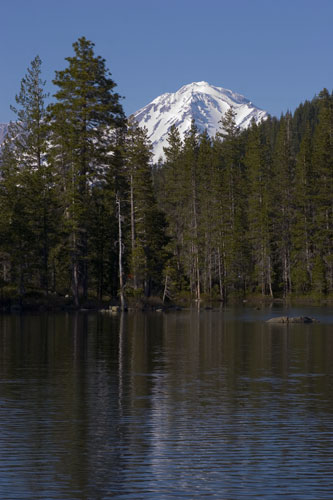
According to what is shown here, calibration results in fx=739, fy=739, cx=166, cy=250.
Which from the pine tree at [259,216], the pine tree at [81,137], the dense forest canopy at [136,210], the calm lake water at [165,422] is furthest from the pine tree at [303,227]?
the calm lake water at [165,422]

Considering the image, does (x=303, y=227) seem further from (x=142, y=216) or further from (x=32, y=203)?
(x=32, y=203)

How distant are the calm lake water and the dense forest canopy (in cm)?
3483

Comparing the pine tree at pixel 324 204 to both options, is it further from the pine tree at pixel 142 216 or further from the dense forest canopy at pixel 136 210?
the pine tree at pixel 142 216

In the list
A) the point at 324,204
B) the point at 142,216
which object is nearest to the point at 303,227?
the point at 324,204

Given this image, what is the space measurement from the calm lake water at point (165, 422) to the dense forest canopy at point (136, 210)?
34825 millimetres

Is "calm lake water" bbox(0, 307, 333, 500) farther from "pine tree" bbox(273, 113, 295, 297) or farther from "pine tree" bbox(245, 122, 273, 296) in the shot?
"pine tree" bbox(273, 113, 295, 297)

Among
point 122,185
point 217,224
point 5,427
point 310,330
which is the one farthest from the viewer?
point 217,224

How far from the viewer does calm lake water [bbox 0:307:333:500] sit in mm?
11305

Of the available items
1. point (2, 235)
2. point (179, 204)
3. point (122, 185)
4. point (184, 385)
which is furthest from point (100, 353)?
point (179, 204)

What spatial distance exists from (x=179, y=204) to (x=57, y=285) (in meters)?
33.0

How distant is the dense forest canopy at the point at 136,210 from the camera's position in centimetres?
6594

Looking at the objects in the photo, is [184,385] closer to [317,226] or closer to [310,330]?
[310,330]

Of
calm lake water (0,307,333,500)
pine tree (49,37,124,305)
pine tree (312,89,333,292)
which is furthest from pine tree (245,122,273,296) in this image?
calm lake water (0,307,333,500)

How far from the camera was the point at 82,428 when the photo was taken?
1504 cm
